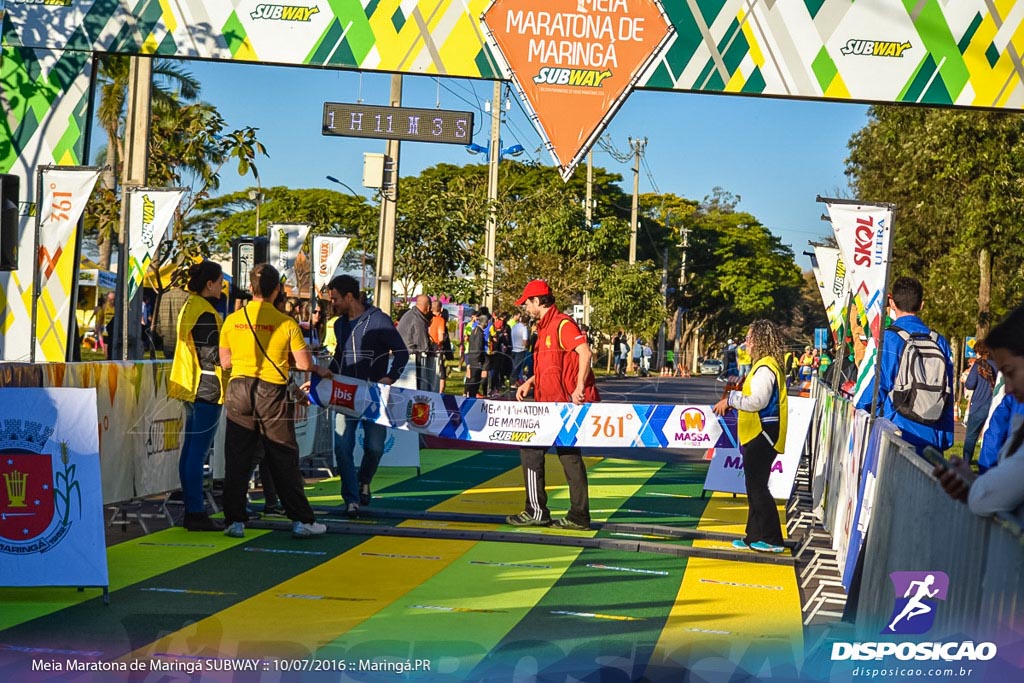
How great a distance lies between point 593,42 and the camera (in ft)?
39.2

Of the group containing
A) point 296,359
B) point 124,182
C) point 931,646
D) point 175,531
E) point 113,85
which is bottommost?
point 175,531

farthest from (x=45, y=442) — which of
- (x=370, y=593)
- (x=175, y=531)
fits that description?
(x=175, y=531)

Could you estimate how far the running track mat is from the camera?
21.8ft

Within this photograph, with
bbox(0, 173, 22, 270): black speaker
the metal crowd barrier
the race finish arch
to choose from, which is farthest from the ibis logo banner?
the metal crowd barrier

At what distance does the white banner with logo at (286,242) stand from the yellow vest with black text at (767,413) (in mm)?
11906

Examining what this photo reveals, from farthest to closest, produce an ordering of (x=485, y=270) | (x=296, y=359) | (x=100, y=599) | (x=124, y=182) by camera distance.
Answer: (x=485, y=270)
(x=124, y=182)
(x=296, y=359)
(x=100, y=599)

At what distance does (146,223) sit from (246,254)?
1.49 metres

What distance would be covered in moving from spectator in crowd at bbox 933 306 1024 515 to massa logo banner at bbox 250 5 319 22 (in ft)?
27.8

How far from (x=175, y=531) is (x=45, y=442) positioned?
9.18 feet

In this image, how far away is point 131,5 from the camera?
1220cm

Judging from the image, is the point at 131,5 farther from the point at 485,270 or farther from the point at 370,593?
the point at 485,270

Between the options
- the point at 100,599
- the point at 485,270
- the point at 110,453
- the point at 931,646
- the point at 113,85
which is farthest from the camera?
the point at 113,85

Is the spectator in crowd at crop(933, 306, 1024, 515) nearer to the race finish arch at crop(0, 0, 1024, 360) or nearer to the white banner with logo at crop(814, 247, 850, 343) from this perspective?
the race finish arch at crop(0, 0, 1024, 360)

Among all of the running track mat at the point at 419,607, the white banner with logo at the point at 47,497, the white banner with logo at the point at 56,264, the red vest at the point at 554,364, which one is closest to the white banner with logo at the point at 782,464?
the red vest at the point at 554,364
